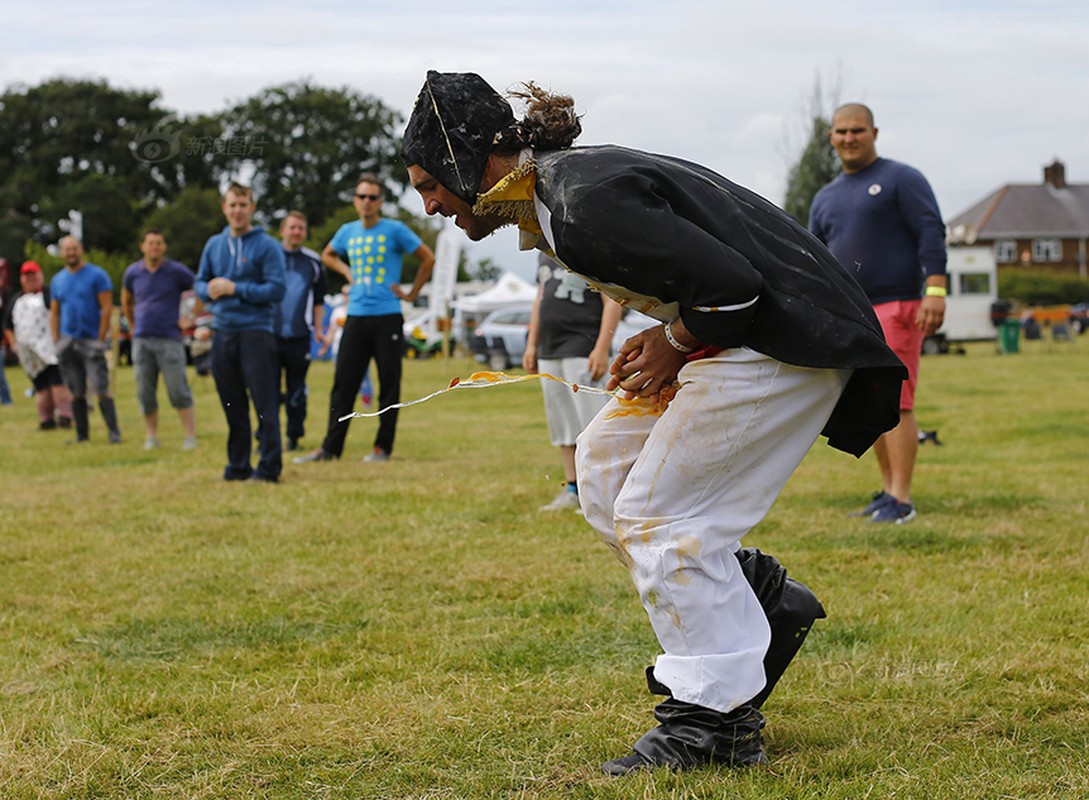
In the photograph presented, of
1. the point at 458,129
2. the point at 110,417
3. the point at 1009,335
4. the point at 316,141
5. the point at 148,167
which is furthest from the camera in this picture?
the point at 148,167

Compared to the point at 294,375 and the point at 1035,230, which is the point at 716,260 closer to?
the point at 294,375

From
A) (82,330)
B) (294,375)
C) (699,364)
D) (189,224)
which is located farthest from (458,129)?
(189,224)

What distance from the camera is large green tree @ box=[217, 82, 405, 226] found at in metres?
51.6

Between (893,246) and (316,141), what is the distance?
49.3 metres

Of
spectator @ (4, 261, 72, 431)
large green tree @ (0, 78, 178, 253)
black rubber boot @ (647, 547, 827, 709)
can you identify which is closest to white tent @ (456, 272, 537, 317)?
large green tree @ (0, 78, 178, 253)

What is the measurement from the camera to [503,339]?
33.5m

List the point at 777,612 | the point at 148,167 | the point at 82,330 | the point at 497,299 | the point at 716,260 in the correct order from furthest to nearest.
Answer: the point at 148,167, the point at 497,299, the point at 82,330, the point at 777,612, the point at 716,260

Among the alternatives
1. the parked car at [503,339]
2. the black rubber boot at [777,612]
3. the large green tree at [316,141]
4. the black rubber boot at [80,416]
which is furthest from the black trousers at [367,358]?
the large green tree at [316,141]

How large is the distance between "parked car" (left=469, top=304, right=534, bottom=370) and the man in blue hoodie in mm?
22860

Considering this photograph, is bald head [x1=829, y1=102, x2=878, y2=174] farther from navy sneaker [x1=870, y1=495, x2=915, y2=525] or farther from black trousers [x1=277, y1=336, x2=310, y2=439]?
black trousers [x1=277, y1=336, x2=310, y2=439]

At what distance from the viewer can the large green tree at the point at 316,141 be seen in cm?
5162

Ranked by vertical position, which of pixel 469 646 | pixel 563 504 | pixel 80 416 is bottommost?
pixel 80 416

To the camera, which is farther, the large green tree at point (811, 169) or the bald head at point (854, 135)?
the large green tree at point (811, 169)

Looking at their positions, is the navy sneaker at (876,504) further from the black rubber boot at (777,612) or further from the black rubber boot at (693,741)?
the black rubber boot at (693,741)
